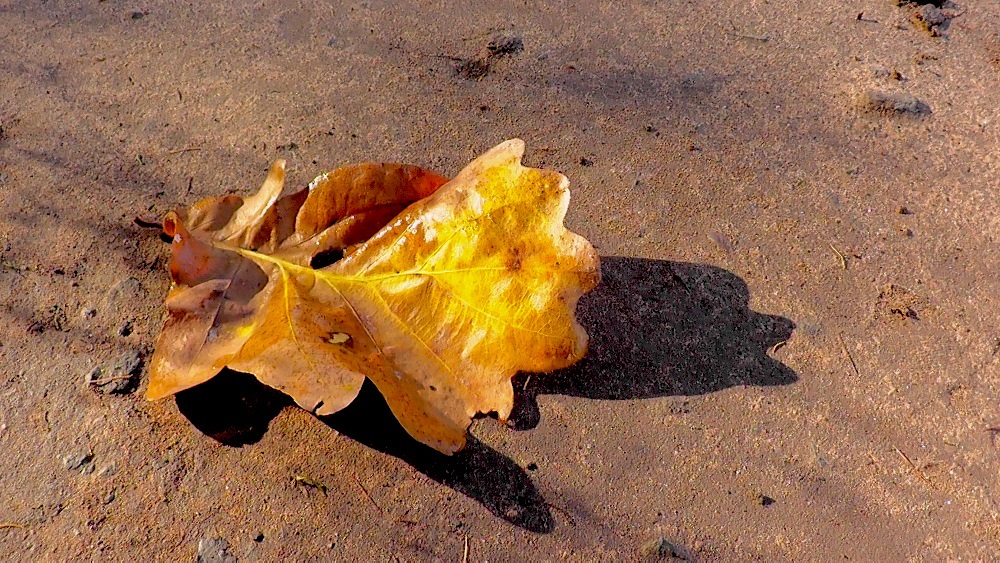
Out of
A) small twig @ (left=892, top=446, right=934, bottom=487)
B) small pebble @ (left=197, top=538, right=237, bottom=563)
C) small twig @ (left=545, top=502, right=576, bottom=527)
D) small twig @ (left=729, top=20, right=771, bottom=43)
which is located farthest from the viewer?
small twig @ (left=729, top=20, right=771, bottom=43)

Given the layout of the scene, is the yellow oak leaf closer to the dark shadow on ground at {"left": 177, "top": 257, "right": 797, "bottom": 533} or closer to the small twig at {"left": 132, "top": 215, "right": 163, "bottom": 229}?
the dark shadow on ground at {"left": 177, "top": 257, "right": 797, "bottom": 533}

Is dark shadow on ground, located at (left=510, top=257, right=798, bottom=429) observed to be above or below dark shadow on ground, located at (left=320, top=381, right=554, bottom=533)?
above

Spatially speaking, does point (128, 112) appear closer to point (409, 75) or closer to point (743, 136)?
point (409, 75)

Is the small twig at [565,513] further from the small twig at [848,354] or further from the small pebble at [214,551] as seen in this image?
the small twig at [848,354]

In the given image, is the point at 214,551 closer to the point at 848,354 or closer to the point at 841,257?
the point at 848,354

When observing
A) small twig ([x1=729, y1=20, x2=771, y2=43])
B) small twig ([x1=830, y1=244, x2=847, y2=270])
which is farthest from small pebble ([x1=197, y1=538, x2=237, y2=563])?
small twig ([x1=729, y1=20, x2=771, y2=43])

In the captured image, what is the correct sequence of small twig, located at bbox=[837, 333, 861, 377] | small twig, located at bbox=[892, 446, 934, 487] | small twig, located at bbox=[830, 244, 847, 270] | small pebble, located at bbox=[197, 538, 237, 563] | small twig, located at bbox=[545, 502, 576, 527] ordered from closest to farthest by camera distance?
small pebble, located at bbox=[197, 538, 237, 563], small twig, located at bbox=[545, 502, 576, 527], small twig, located at bbox=[892, 446, 934, 487], small twig, located at bbox=[837, 333, 861, 377], small twig, located at bbox=[830, 244, 847, 270]

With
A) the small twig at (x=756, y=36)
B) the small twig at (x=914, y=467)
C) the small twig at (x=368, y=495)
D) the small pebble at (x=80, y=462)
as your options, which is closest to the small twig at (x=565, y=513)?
the small twig at (x=368, y=495)

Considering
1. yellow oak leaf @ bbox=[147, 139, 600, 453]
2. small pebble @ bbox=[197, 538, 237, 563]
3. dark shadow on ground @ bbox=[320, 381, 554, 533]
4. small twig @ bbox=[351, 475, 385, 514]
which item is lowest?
small pebble @ bbox=[197, 538, 237, 563]
